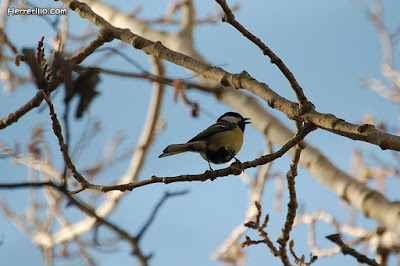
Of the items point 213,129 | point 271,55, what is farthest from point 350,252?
point 213,129

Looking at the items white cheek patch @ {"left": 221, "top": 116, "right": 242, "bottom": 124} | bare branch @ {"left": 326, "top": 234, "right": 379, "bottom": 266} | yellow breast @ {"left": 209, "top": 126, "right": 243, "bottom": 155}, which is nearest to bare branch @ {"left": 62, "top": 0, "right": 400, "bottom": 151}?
bare branch @ {"left": 326, "top": 234, "right": 379, "bottom": 266}

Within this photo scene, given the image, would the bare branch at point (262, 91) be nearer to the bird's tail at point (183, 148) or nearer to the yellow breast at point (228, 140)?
the bird's tail at point (183, 148)

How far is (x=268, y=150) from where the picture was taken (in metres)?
3.79

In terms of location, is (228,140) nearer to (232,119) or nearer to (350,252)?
(232,119)

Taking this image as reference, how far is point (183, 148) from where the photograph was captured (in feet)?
9.46

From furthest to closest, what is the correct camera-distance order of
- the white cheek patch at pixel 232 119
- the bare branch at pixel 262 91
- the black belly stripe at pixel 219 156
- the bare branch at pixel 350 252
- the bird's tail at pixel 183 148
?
the white cheek patch at pixel 232 119 → the black belly stripe at pixel 219 156 → the bird's tail at pixel 183 148 → the bare branch at pixel 350 252 → the bare branch at pixel 262 91

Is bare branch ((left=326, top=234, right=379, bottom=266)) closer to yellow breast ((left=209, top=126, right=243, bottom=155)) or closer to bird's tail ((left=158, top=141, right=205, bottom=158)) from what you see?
bird's tail ((left=158, top=141, right=205, bottom=158))

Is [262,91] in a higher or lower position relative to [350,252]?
higher

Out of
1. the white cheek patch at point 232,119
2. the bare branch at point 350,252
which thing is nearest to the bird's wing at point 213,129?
the white cheek patch at point 232,119

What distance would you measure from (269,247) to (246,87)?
0.90 metres

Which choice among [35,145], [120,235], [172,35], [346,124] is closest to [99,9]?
[172,35]

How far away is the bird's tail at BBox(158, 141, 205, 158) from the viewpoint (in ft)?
8.79

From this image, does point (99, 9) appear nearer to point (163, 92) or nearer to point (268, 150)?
point (163, 92)

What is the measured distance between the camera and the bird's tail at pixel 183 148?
2.68m
